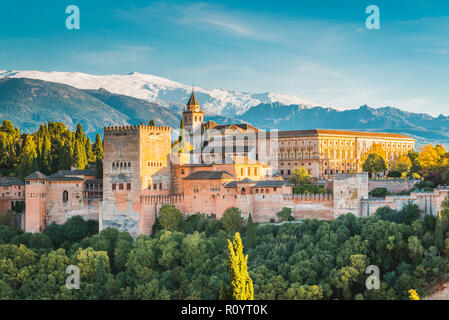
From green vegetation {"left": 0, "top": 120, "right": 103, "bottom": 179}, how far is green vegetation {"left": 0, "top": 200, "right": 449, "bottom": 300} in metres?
10.6

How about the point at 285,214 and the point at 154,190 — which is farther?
the point at 154,190

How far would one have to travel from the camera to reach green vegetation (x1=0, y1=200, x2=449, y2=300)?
36.8 meters

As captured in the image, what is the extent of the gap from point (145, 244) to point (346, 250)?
46.0ft

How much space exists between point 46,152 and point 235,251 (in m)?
30.1

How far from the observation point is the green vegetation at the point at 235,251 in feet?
121

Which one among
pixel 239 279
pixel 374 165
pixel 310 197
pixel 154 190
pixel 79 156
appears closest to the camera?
pixel 239 279

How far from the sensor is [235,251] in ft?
113

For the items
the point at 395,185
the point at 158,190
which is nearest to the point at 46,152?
the point at 158,190

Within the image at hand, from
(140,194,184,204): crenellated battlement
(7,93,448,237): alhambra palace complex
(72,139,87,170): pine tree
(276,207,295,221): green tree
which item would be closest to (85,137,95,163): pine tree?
(72,139,87,170): pine tree

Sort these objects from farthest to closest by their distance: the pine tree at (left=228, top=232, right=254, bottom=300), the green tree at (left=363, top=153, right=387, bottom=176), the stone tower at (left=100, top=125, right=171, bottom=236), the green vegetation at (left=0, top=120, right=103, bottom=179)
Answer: the green tree at (left=363, top=153, right=387, bottom=176) < the green vegetation at (left=0, top=120, right=103, bottom=179) < the stone tower at (left=100, top=125, right=171, bottom=236) < the pine tree at (left=228, top=232, right=254, bottom=300)

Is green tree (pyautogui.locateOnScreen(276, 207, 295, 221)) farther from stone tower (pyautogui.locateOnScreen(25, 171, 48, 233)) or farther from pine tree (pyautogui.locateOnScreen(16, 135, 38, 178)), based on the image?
pine tree (pyautogui.locateOnScreen(16, 135, 38, 178))

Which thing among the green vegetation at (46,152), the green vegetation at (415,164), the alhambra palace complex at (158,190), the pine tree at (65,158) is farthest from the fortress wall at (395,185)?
the pine tree at (65,158)

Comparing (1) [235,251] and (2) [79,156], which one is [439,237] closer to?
(1) [235,251]
